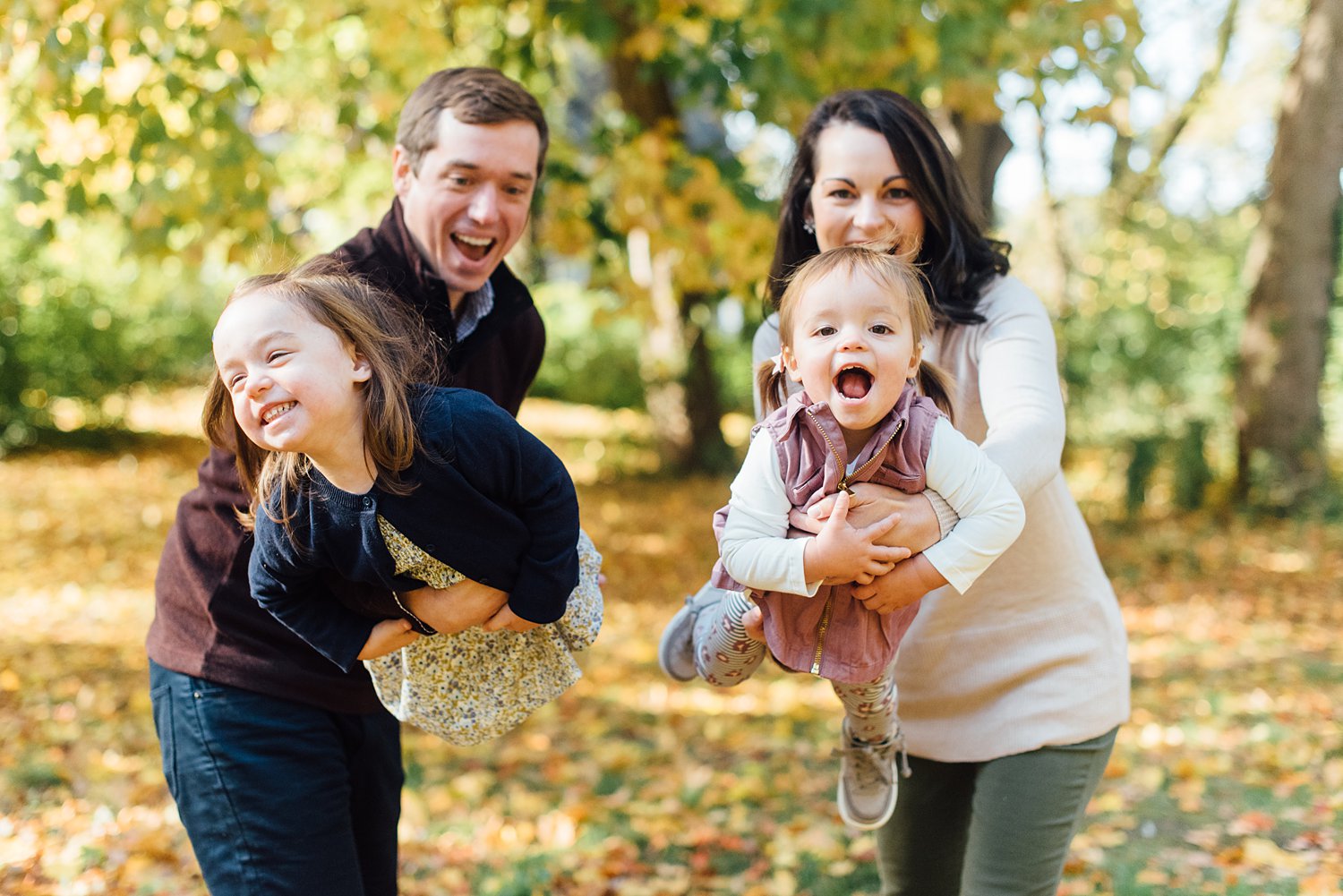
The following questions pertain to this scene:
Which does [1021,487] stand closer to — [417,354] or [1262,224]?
[417,354]

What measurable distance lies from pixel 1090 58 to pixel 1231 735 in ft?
11.6

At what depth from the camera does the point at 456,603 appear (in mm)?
2145

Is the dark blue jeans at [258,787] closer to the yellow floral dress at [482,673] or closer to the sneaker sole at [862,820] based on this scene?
the yellow floral dress at [482,673]

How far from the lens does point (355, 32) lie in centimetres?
884

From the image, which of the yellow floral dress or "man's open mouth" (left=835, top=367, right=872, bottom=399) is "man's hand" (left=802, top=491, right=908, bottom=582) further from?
the yellow floral dress

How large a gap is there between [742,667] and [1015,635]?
0.61 meters

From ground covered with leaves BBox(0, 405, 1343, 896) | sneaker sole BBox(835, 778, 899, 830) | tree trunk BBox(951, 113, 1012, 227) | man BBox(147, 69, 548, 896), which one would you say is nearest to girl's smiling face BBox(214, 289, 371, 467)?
man BBox(147, 69, 548, 896)

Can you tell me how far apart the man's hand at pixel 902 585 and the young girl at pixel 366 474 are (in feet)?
1.89

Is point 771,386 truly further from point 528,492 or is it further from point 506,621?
point 506,621

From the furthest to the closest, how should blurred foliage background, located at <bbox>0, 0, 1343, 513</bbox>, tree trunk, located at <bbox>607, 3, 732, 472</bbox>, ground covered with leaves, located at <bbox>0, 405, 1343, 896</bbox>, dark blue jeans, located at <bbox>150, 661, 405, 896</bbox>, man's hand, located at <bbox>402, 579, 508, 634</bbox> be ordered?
1. tree trunk, located at <bbox>607, 3, 732, 472</bbox>
2. blurred foliage background, located at <bbox>0, 0, 1343, 513</bbox>
3. ground covered with leaves, located at <bbox>0, 405, 1343, 896</bbox>
4. dark blue jeans, located at <bbox>150, 661, 405, 896</bbox>
5. man's hand, located at <bbox>402, 579, 508, 634</bbox>

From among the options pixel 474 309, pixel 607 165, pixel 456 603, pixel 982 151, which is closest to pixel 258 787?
pixel 456 603

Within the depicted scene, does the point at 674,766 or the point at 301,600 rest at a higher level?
the point at 301,600

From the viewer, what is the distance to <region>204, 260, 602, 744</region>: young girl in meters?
1.99

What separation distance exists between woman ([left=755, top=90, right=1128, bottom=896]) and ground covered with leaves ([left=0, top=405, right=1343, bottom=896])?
198cm
